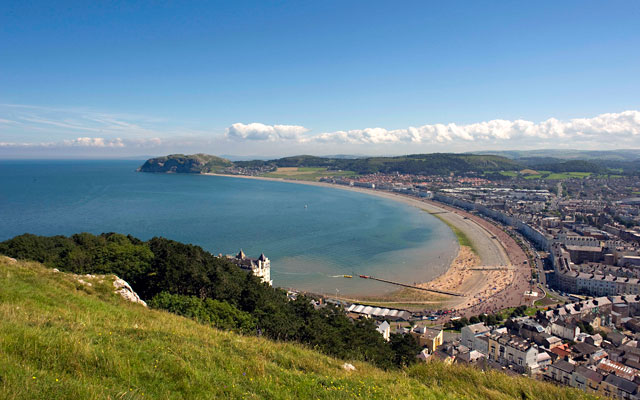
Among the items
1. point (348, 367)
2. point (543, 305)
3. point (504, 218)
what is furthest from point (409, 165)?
point (348, 367)

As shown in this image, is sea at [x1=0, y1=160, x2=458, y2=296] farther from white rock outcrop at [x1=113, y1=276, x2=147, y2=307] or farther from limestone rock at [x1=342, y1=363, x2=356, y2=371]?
limestone rock at [x1=342, y1=363, x2=356, y2=371]

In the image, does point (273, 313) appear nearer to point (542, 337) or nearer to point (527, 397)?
point (527, 397)

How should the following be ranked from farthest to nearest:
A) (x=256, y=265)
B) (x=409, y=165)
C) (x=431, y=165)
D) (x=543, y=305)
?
(x=409, y=165) < (x=431, y=165) < (x=543, y=305) < (x=256, y=265)

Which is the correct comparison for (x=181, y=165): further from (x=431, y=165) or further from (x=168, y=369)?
(x=168, y=369)

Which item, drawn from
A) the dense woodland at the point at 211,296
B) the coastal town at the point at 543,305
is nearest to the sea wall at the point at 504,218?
the coastal town at the point at 543,305

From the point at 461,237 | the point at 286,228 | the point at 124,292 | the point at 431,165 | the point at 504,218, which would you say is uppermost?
the point at 431,165

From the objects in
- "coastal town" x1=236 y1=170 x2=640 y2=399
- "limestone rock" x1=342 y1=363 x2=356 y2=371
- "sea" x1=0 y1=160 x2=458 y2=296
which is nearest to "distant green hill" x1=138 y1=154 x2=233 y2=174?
"sea" x1=0 y1=160 x2=458 y2=296

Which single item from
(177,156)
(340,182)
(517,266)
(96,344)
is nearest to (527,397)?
(96,344)
